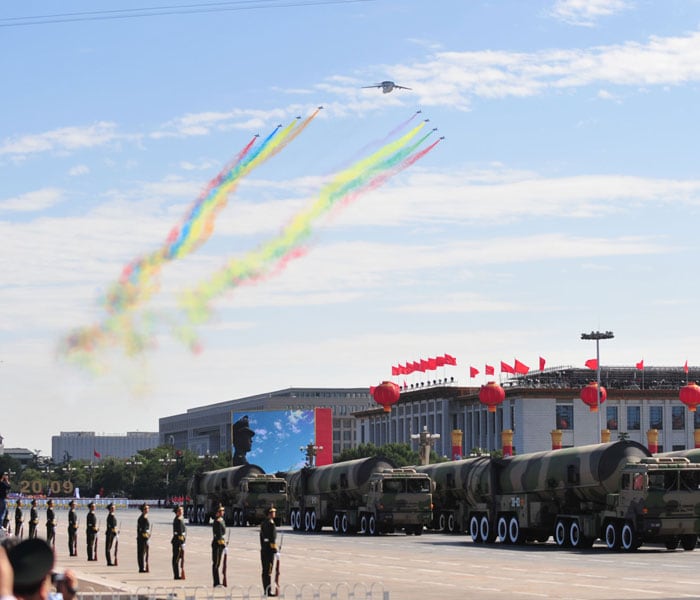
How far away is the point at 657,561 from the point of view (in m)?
38.8

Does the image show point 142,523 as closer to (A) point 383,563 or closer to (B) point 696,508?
(A) point 383,563

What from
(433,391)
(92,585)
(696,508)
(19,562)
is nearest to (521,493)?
(696,508)

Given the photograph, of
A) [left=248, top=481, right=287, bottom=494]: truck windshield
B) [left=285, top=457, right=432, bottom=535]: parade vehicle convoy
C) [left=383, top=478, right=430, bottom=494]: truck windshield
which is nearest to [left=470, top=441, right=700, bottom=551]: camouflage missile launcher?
[left=383, top=478, right=430, bottom=494]: truck windshield

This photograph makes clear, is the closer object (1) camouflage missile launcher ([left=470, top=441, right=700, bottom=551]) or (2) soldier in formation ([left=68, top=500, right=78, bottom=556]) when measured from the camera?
(1) camouflage missile launcher ([left=470, top=441, right=700, bottom=551])

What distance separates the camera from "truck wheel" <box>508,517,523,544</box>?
2025 inches

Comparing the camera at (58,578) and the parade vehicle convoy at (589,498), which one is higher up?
the camera at (58,578)

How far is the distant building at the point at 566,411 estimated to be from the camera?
520 ft

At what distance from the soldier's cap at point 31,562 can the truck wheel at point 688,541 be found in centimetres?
4052

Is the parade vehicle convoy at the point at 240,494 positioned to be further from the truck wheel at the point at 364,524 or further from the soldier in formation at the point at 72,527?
the soldier in formation at the point at 72,527

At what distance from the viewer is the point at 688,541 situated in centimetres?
4553

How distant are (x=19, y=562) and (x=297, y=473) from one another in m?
65.7

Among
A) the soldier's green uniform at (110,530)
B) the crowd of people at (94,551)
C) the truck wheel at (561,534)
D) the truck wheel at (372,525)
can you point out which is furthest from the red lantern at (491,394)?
the soldier's green uniform at (110,530)

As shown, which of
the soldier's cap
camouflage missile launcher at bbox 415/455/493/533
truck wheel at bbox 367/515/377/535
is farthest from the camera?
truck wheel at bbox 367/515/377/535

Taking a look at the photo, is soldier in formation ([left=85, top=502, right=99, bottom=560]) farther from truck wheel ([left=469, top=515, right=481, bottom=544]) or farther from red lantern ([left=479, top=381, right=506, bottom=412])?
red lantern ([left=479, top=381, right=506, bottom=412])
